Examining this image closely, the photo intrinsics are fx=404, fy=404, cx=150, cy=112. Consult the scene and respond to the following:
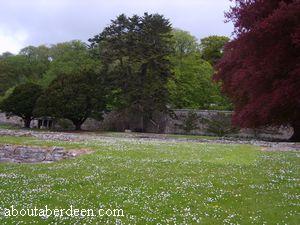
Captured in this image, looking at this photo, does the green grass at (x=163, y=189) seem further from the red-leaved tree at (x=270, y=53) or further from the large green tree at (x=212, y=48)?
the large green tree at (x=212, y=48)

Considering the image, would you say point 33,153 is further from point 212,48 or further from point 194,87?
point 212,48

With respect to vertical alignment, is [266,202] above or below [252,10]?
below

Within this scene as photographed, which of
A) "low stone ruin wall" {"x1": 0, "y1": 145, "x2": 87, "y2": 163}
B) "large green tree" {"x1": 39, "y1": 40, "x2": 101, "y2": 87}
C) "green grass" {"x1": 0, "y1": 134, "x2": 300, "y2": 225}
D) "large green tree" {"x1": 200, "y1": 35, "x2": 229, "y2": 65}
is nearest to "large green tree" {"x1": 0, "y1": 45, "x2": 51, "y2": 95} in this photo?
"large green tree" {"x1": 39, "y1": 40, "x2": 101, "y2": 87}

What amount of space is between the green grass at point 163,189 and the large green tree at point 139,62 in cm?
3533

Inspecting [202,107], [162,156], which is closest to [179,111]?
[202,107]

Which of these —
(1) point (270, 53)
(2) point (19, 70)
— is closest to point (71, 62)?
(2) point (19, 70)

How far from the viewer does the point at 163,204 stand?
34.5 feet

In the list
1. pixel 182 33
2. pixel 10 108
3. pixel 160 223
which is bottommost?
pixel 160 223

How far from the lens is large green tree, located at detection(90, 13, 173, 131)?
54.7 meters

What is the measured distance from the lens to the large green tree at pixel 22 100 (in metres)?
53.2

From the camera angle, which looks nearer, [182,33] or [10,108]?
[10,108]

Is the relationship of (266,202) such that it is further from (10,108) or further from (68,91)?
(10,108)

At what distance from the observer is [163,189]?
1237cm

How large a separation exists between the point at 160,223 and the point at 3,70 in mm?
83646
